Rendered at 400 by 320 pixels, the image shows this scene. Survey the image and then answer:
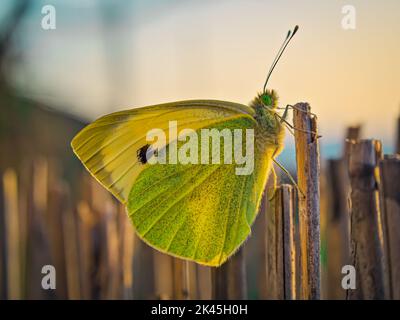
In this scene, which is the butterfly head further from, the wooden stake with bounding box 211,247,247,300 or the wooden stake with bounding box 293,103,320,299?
the wooden stake with bounding box 211,247,247,300

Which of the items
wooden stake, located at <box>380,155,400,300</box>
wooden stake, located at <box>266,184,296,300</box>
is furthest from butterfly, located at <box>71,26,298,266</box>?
wooden stake, located at <box>380,155,400,300</box>

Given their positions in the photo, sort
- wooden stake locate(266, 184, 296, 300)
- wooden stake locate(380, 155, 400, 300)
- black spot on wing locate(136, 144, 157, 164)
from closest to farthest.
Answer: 1. wooden stake locate(266, 184, 296, 300)
2. wooden stake locate(380, 155, 400, 300)
3. black spot on wing locate(136, 144, 157, 164)

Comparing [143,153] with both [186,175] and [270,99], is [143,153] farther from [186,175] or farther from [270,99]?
[270,99]

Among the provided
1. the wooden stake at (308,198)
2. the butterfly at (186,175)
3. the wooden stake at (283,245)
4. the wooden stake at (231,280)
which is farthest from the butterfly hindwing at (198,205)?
the wooden stake at (308,198)

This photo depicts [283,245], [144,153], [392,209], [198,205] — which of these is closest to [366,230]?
[392,209]

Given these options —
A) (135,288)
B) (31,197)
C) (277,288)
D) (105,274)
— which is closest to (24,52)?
(31,197)
